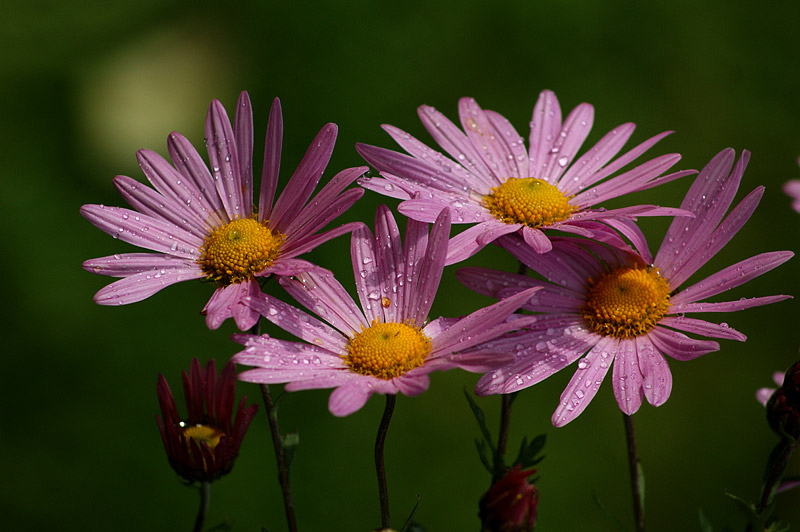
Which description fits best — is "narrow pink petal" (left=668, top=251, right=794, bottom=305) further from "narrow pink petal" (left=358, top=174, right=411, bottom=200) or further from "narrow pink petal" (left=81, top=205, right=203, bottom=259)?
"narrow pink petal" (left=81, top=205, right=203, bottom=259)

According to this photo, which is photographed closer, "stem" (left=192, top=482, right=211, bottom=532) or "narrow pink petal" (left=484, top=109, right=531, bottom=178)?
"stem" (left=192, top=482, right=211, bottom=532)

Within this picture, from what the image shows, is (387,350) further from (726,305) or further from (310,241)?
(726,305)

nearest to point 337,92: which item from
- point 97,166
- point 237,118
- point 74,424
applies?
point 97,166

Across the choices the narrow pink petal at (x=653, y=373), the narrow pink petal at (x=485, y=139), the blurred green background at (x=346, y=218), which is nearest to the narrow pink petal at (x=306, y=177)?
the narrow pink petal at (x=485, y=139)

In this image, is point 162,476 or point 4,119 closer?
point 162,476

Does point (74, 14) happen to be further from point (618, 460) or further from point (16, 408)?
point (618, 460)

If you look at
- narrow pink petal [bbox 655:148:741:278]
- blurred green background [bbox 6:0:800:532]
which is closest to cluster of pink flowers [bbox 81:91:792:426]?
narrow pink petal [bbox 655:148:741:278]

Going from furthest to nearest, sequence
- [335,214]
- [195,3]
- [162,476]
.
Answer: [195,3]
[162,476]
[335,214]

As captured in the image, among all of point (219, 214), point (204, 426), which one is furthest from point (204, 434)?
point (219, 214)
